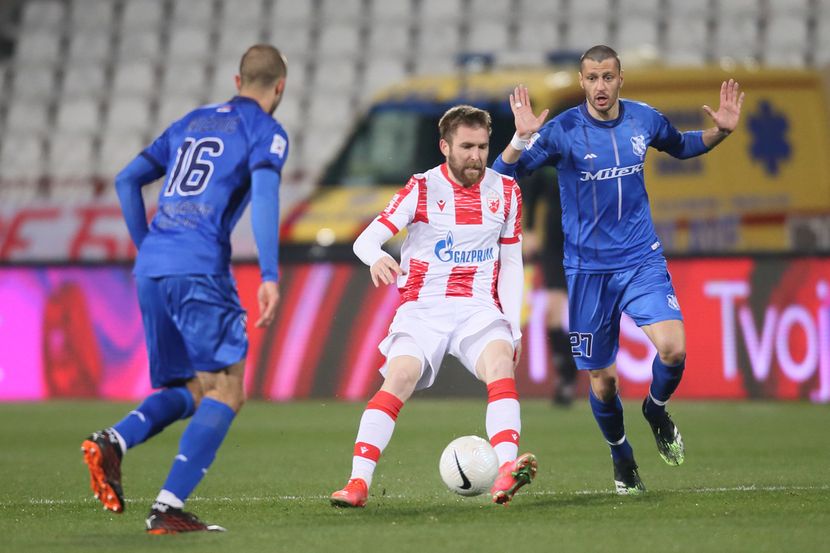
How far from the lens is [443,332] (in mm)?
6949

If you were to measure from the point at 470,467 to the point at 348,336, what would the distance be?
7446 millimetres

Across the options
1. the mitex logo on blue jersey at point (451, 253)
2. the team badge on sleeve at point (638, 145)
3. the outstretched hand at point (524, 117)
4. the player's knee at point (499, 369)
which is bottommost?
the player's knee at point (499, 369)

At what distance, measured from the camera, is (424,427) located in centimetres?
1171

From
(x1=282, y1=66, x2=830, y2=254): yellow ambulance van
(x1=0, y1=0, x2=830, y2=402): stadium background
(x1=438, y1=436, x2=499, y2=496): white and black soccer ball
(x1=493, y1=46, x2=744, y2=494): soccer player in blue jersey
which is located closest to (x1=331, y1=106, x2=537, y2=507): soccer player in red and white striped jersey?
(x1=438, y1=436, x2=499, y2=496): white and black soccer ball

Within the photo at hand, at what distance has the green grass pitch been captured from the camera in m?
5.66

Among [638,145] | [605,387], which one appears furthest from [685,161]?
[605,387]

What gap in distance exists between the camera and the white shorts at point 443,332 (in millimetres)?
6914

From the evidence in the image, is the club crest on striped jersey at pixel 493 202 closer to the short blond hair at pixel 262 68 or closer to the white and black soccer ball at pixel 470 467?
the white and black soccer ball at pixel 470 467

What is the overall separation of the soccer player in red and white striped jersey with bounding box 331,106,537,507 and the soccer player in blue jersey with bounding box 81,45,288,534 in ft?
3.15

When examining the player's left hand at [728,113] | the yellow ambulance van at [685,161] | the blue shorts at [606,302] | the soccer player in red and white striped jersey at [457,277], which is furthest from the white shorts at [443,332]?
the yellow ambulance van at [685,161]

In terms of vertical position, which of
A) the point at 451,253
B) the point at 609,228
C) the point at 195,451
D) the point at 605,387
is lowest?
the point at 195,451

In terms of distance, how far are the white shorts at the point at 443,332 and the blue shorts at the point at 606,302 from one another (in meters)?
0.67

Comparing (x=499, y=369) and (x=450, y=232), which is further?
(x=450, y=232)

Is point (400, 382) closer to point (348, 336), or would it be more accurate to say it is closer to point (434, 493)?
point (434, 493)
